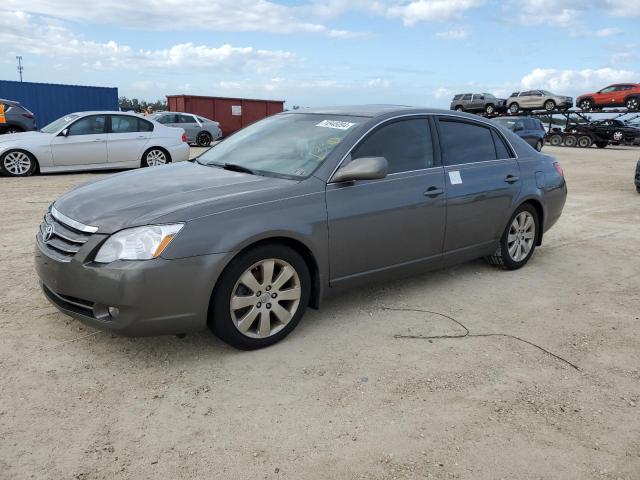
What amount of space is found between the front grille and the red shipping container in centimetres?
2402

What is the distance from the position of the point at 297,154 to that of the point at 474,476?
253 cm

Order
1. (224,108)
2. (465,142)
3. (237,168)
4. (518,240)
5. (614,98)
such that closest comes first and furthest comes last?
1. (237,168)
2. (465,142)
3. (518,240)
4. (224,108)
5. (614,98)

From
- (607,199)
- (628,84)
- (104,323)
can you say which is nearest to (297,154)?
(104,323)

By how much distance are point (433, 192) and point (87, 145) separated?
30.6ft

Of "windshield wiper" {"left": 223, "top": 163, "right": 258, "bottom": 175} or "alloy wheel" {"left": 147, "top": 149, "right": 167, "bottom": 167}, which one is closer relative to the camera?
"windshield wiper" {"left": 223, "top": 163, "right": 258, "bottom": 175}

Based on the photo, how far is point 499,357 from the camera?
3666 mm

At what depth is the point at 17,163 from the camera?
1135 centimetres

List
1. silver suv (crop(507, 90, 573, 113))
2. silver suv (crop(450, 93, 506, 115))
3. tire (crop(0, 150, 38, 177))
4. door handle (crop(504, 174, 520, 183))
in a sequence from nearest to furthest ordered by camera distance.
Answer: door handle (crop(504, 174, 520, 183)) < tire (crop(0, 150, 38, 177)) < silver suv (crop(507, 90, 573, 113)) < silver suv (crop(450, 93, 506, 115))

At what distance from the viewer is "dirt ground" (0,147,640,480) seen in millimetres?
2574

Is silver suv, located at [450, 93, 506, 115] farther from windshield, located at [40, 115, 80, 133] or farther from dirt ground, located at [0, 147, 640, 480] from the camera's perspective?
dirt ground, located at [0, 147, 640, 480]

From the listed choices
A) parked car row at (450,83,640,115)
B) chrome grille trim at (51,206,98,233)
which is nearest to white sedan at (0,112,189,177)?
chrome grille trim at (51,206,98,233)

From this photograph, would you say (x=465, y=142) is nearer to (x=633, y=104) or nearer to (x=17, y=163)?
(x=17, y=163)

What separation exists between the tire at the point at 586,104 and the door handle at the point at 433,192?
30672 millimetres

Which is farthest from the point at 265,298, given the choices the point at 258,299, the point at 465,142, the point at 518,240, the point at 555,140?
the point at 555,140
